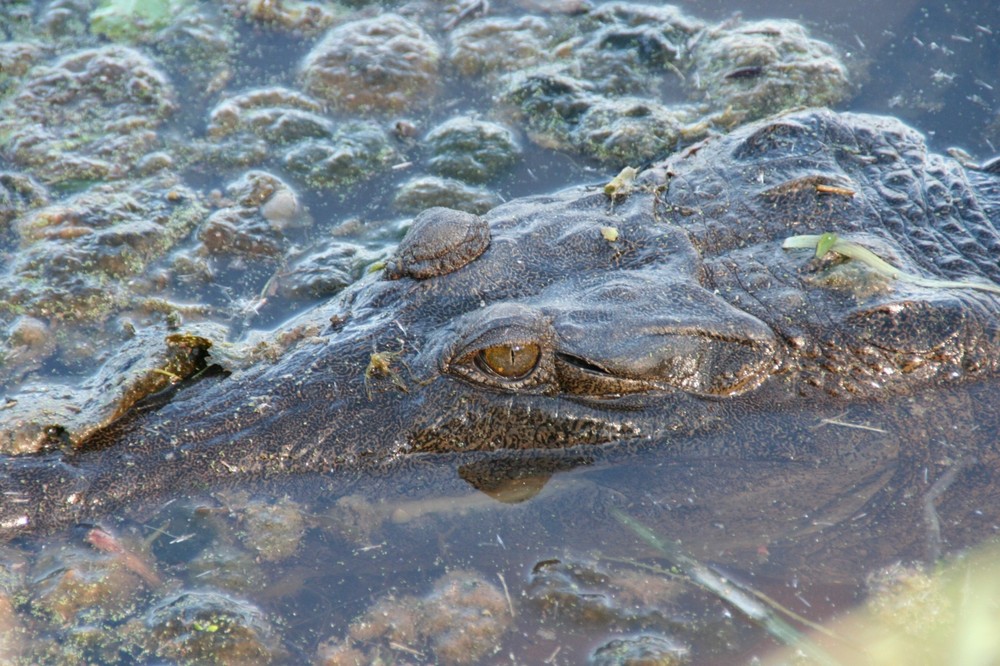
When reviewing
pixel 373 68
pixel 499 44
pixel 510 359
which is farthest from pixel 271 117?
pixel 510 359

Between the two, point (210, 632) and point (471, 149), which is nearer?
point (210, 632)

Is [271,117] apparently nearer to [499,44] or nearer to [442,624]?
[499,44]

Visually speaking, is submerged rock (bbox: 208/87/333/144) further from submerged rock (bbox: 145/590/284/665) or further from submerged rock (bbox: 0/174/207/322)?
submerged rock (bbox: 145/590/284/665)

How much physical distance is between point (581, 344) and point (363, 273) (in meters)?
1.69

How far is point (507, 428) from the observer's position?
11.7ft

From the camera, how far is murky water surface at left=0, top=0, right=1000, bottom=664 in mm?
3350

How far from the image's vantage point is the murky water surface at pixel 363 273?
335cm

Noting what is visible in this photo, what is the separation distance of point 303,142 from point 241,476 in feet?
8.84

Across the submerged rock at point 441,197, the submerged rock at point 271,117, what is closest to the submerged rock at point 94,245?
the submerged rock at point 271,117

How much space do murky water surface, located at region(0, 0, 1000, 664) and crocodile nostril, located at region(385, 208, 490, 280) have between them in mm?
673

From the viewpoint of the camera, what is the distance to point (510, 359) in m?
3.44

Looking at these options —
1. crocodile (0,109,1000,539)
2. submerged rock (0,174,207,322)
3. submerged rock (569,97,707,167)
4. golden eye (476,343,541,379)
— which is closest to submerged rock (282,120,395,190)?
submerged rock (0,174,207,322)

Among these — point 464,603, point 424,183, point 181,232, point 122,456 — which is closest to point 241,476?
point 122,456

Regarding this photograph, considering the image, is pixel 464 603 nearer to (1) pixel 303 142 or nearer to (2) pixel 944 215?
(2) pixel 944 215
